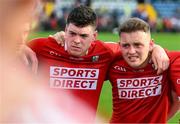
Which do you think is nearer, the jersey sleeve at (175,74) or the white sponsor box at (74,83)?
the jersey sleeve at (175,74)

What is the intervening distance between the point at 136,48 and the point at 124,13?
3042 centimetres

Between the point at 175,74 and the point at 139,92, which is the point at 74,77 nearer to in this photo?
the point at 139,92

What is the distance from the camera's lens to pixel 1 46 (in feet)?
4.15

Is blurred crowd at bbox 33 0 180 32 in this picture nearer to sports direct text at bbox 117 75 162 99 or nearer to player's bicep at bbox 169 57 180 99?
sports direct text at bbox 117 75 162 99

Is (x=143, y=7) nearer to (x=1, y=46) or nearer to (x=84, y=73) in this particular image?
(x=84, y=73)

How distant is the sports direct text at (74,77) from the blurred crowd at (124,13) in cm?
2635

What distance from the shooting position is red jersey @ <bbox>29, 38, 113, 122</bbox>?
13.6 feet

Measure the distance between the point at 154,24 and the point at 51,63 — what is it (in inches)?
1156

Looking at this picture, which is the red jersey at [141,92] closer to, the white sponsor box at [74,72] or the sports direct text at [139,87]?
the sports direct text at [139,87]

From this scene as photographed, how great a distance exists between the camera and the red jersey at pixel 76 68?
163 inches

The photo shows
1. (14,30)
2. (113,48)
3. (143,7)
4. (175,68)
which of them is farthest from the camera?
(143,7)

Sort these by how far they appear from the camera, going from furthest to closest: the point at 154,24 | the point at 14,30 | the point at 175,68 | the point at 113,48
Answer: the point at 154,24, the point at 113,48, the point at 175,68, the point at 14,30

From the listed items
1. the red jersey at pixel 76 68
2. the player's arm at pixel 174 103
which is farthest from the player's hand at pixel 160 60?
the red jersey at pixel 76 68

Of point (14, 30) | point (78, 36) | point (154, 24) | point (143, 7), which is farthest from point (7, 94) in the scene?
point (143, 7)
